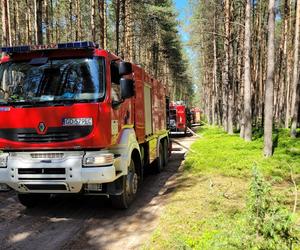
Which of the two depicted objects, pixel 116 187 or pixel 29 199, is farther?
pixel 29 199

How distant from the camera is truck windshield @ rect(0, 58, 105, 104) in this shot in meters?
6.31

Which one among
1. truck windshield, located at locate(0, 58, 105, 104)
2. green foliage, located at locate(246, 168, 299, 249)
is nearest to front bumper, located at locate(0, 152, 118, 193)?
truck windshield, located at locate(0, 58, 105, 104)

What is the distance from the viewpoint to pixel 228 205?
7012 millimetres

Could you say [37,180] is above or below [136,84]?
A: below

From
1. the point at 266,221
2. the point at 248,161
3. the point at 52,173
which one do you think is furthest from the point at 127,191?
the point at 248,161

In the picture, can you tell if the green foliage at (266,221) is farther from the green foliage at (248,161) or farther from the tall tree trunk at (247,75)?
the tall tree trunk at (247,75)

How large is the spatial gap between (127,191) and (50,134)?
202cm

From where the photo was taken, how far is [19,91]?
21.5 ft

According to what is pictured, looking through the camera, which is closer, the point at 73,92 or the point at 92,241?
the point at 92,241

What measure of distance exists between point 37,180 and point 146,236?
7.07 ft

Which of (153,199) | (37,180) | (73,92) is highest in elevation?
(73,92)

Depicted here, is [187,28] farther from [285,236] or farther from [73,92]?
[285,236]

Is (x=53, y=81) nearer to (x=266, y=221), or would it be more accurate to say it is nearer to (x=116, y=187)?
(x=116, y=187)

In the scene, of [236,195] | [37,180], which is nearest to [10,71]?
[37,180]
